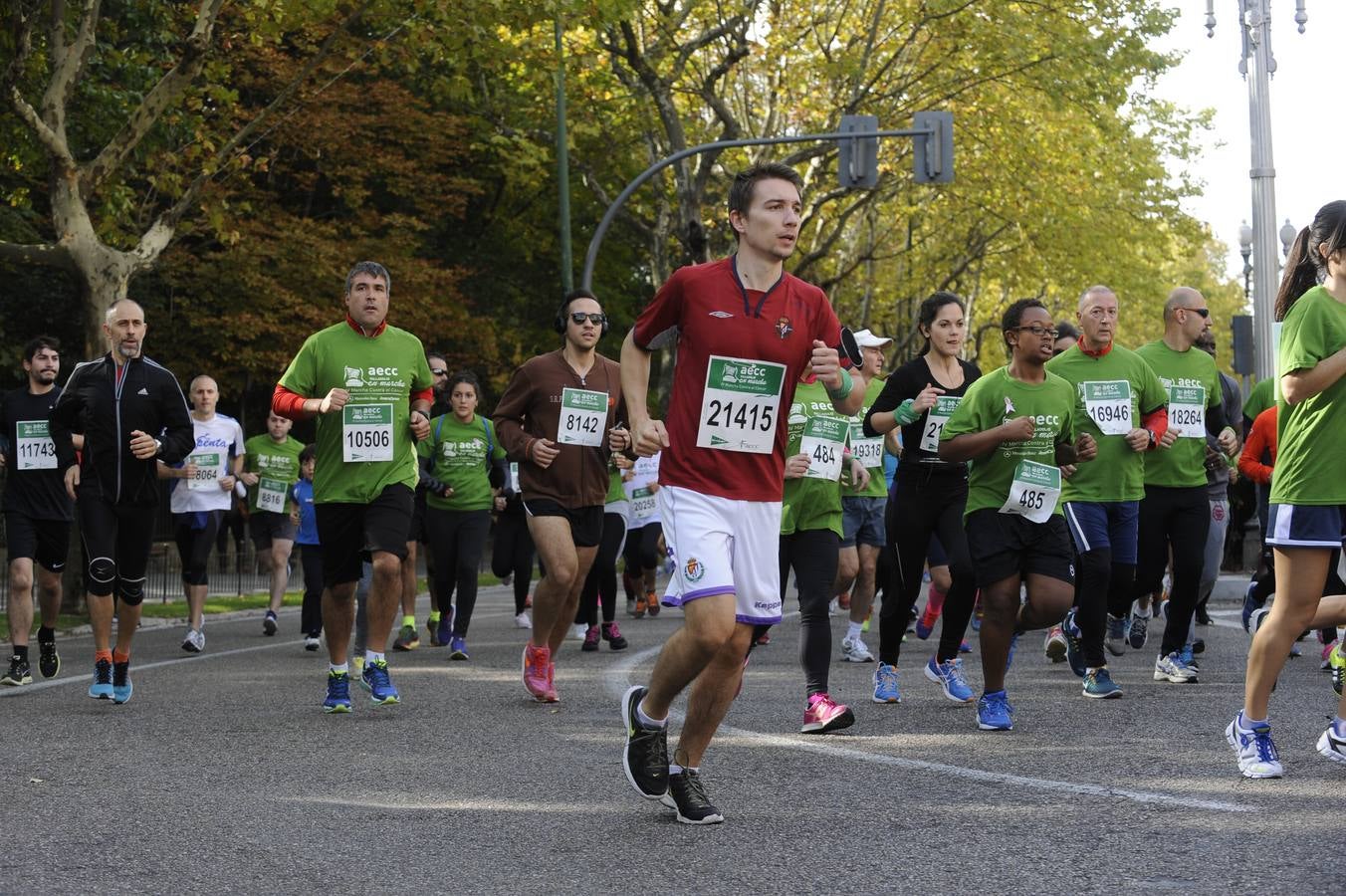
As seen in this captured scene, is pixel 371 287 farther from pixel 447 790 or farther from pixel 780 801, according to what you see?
pixel 780 801

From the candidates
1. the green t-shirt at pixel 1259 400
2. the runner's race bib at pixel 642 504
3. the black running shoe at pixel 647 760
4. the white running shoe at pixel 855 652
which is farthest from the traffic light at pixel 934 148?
the black running shoe at pixel 647 760

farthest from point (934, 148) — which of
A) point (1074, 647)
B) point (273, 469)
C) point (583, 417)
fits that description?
point (583, 417)

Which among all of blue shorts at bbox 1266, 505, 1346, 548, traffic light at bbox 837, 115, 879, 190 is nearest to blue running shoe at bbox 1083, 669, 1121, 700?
blue shorts at bbox 1266, 505, 1346, 548

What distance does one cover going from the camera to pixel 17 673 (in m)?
11.3

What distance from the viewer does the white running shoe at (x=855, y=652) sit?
41.5ft

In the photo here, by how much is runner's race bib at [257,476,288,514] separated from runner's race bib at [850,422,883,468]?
228 inches

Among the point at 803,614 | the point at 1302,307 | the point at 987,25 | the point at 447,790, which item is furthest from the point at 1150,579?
the point at 987,25

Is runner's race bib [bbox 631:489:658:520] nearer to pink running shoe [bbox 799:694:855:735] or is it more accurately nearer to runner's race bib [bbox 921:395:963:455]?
runner's race bib [bbox 921:395:963:455]

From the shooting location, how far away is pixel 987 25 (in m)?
29.5

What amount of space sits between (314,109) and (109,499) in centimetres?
2245

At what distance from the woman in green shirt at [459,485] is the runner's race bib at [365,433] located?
361 cm

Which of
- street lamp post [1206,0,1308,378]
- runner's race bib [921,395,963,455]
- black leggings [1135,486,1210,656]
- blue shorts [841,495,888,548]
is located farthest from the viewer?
street lamp post [1206,0,1308,378]

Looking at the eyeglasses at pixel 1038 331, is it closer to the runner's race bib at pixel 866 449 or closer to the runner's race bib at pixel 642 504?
the runner's race bib at pixel 866 449

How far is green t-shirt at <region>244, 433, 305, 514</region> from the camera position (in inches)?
656
